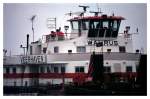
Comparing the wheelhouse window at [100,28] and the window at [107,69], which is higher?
the wheelhouse window at [100,28]

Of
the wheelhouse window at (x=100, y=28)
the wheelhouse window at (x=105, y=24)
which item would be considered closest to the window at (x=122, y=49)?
the wheelhouse window at (x=100, y=28)

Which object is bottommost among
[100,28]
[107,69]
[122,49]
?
[107,69]

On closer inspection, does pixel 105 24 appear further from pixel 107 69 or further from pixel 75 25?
pixel 107 69

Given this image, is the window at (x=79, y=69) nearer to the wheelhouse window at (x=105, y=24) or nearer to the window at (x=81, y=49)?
the window at (x=81, y=49)

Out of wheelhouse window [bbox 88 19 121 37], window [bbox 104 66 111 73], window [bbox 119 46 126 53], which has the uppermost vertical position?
wheelhouse window [bbox 88 19 121 37]

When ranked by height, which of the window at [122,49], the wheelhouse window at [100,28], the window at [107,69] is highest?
the wheelhouse window at [100,28]

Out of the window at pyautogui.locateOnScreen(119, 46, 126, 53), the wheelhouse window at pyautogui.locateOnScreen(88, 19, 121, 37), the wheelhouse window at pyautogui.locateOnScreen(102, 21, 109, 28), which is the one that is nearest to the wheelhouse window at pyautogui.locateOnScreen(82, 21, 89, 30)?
the wheelhouse window at pyautogui.locateOnScreen(88, 19, 121, 37)

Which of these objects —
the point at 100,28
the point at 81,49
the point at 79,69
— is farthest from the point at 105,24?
the point at 79,69

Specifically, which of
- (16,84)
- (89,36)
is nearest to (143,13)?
(89,36)

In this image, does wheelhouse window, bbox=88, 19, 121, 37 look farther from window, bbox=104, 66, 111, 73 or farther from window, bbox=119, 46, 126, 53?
window, bbox=104, 66, 111, 73

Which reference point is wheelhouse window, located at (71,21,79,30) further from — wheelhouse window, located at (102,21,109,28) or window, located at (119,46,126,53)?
window, located at (119,46,126,53)

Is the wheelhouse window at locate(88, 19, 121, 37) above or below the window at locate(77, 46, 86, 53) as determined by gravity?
above

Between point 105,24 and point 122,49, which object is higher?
point 105,24

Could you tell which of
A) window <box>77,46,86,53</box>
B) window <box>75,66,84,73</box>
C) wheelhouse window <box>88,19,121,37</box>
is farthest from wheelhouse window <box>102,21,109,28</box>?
window <box>75,66,84,73</box>
